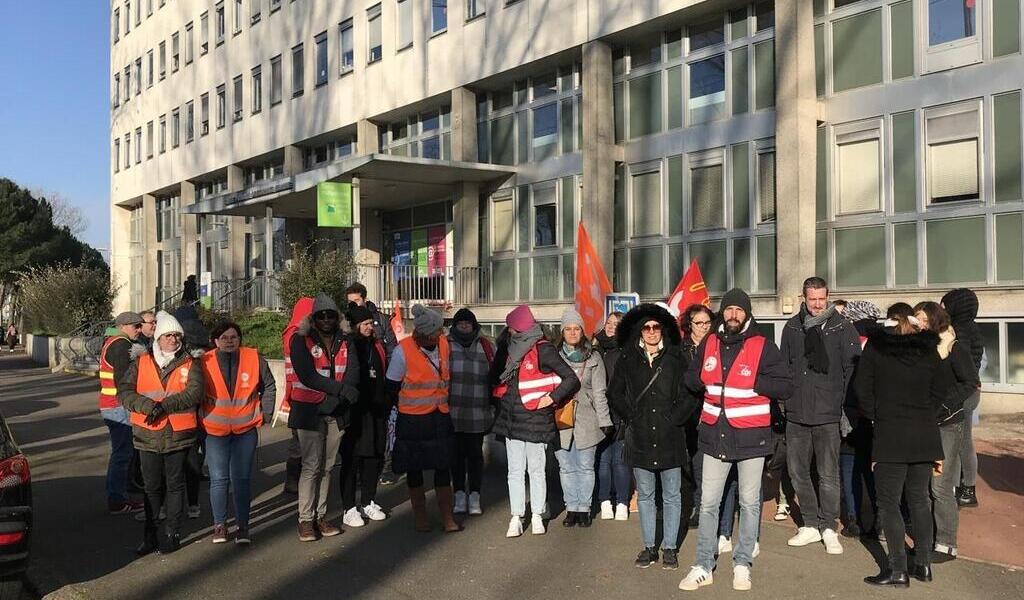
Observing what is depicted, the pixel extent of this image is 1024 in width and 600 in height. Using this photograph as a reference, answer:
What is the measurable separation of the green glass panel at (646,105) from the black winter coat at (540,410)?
11980 millimetres

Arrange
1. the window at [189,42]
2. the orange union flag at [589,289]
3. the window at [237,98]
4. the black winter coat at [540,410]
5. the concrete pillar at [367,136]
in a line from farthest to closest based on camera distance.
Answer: the window at [189,42]
the window at [237,98]
the concrete pillar at [367,136]
the orange union flag at [589,289]
the black winter coat at [540,410]

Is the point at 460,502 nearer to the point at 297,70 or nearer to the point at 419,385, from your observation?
the point at 419,385

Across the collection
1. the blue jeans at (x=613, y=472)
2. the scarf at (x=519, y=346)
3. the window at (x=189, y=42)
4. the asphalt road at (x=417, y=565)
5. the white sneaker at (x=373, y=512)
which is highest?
the window at (x=189, y=42)

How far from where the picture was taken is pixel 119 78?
4519 centimetres

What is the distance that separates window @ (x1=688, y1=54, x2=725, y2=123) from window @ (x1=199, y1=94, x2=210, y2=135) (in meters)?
23.3

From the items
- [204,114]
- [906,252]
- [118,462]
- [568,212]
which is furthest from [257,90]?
[118,462]

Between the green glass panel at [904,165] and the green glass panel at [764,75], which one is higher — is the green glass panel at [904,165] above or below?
below

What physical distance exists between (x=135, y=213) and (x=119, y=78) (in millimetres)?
6596

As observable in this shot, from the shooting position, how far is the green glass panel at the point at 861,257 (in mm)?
14750

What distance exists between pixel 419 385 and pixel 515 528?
4.46 feet

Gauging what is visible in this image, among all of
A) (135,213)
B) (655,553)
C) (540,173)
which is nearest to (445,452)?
(655,553)

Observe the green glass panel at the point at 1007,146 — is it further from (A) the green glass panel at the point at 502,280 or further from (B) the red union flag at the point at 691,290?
(A) the green glass panel at the point at 502,280

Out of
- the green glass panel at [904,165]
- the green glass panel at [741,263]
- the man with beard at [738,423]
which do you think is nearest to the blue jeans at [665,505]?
the man with beard at [738,423]

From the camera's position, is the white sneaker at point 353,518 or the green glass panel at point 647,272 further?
the green glass panel at point 647,272
